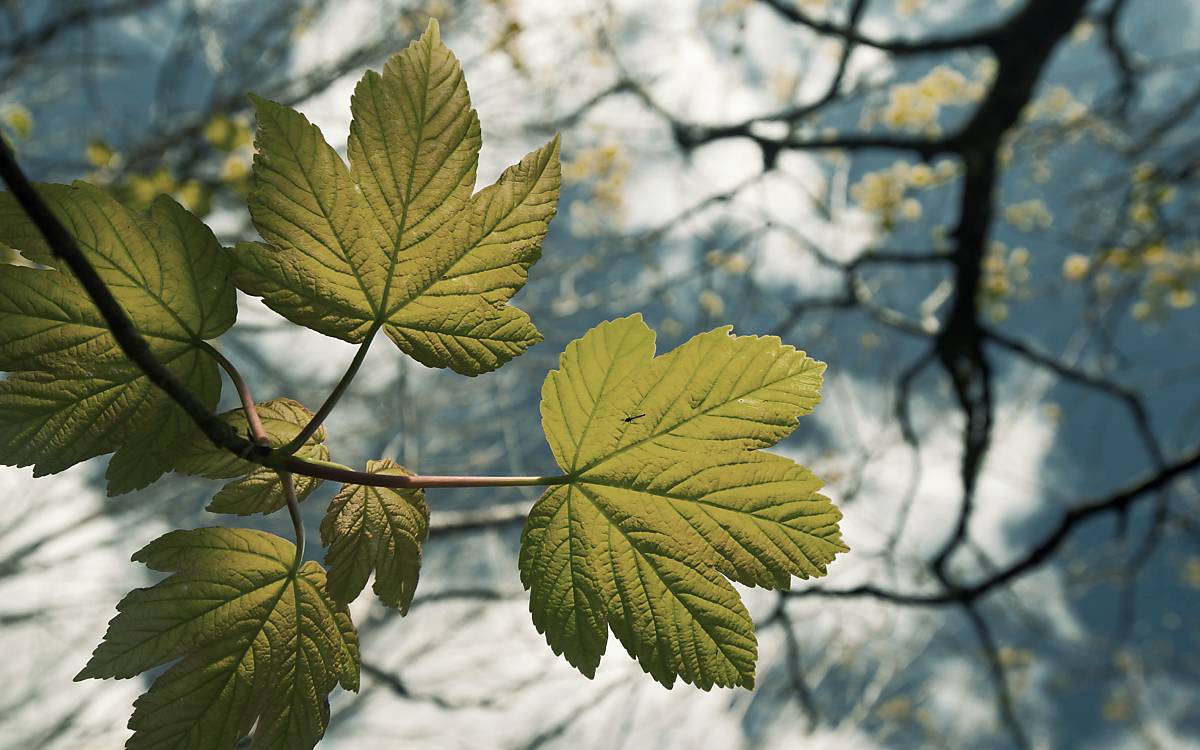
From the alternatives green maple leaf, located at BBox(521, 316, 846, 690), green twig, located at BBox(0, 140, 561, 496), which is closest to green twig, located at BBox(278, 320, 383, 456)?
green twig, located at BBox(0, 140, 561, 496)

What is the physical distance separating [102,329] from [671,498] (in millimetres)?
314

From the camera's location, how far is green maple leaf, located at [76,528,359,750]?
440 mm

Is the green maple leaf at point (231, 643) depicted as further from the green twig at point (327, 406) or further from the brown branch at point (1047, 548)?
the brown branch at point (1047, 548)

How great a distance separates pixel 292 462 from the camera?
1.29ft

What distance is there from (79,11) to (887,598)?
14.5 ft

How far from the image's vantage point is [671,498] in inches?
18.2

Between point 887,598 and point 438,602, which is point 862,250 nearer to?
point 887,598

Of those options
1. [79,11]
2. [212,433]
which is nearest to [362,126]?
[212,433]

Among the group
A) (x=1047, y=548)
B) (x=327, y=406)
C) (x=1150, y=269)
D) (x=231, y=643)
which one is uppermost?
(x=1150, y=269)

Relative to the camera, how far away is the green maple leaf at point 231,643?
0.44 metres

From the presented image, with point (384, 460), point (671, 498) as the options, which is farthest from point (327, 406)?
point (671, 498)

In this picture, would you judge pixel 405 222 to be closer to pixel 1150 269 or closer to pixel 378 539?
pixel 378 539

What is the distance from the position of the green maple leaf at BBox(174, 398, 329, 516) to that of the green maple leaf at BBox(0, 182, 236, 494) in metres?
0.01

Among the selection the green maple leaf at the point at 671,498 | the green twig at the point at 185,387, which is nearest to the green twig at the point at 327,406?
the green twig at the point at 185,387
